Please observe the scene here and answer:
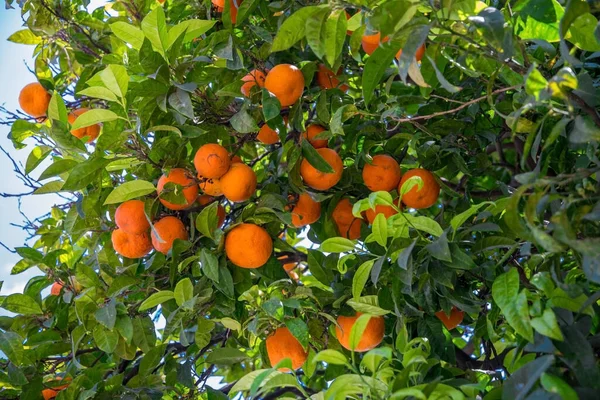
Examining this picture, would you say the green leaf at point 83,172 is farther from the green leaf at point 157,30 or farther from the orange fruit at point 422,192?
the orange fruit at point 422,192

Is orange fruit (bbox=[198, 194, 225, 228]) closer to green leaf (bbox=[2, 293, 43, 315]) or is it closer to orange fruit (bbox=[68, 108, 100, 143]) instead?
orange fruit (bbox=[68, 108, 100, 143])

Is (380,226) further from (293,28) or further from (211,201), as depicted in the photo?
(211,201)

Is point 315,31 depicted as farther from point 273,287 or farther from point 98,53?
point 98,53

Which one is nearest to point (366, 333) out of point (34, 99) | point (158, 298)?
point (158, 298)

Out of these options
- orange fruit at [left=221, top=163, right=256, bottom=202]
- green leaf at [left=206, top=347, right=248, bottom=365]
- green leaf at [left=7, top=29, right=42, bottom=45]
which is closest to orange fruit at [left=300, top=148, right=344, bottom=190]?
orange fruit at [left=221, top=163, right=256, bottom=202]

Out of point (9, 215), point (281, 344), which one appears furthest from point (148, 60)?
point (9, 215)

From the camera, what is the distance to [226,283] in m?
1.66

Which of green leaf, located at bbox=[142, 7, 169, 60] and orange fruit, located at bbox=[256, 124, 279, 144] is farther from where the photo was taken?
orange fruit, located at bbox=[256, 124, 279, 144]

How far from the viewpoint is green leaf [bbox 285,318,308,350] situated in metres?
1.54

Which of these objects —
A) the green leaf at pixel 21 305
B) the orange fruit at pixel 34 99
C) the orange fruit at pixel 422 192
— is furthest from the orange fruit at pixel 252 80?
the green leaf at pixel 21 305

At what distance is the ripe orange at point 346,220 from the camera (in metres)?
1.82

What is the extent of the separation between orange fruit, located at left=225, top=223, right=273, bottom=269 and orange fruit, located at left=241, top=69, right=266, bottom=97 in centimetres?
33

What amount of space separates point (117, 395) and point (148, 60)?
0.81 m

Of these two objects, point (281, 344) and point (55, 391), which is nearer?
point (281, 344)
